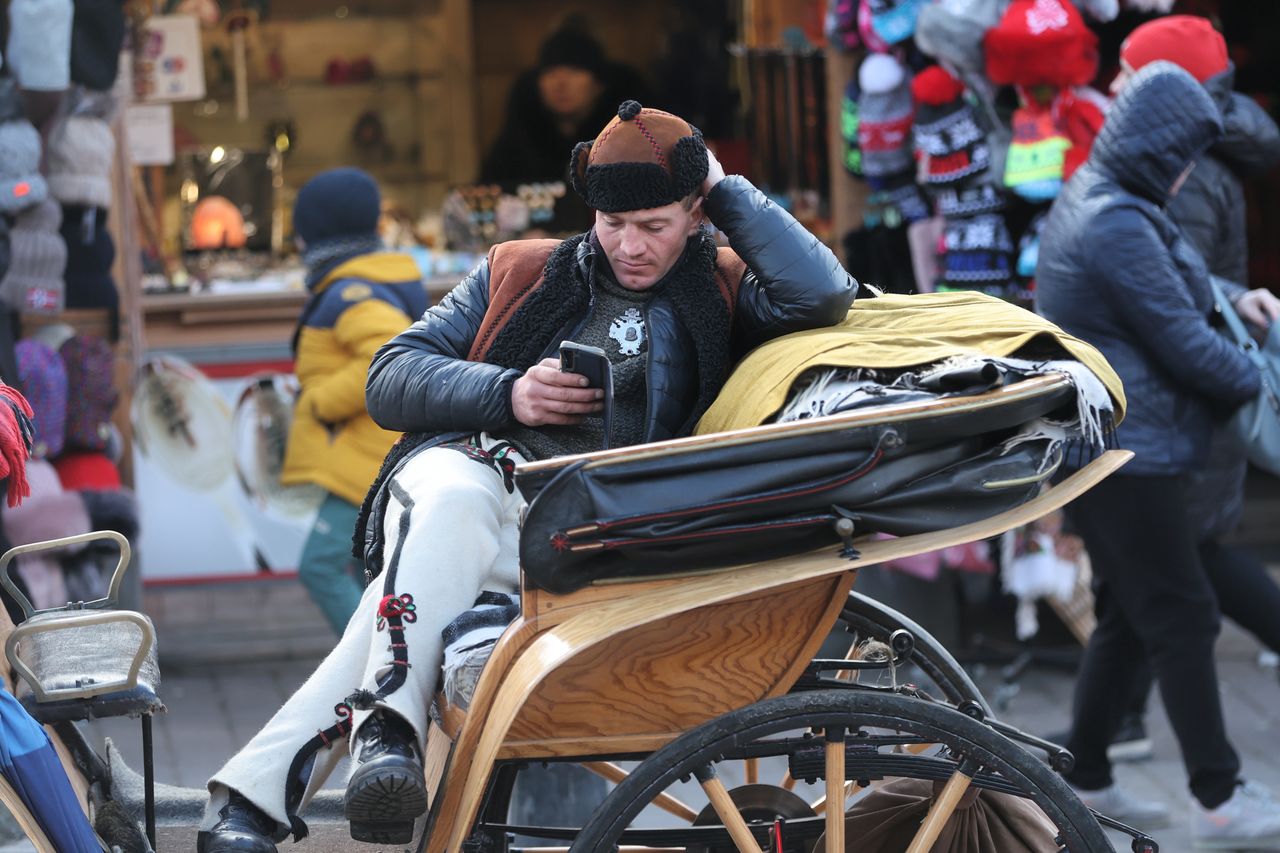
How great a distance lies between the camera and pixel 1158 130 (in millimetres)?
4180

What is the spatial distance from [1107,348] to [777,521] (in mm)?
1989

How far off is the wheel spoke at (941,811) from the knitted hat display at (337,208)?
115 inches

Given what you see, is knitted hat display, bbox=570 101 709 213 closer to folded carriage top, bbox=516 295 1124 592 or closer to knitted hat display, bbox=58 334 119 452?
folded carriage top, bbox=516 295 1124 592

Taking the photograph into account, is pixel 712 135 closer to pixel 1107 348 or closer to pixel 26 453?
pixel 1107 348

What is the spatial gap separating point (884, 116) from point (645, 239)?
3183 mm

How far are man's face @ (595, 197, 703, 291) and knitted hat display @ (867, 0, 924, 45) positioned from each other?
307 cm

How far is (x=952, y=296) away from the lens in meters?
3.10

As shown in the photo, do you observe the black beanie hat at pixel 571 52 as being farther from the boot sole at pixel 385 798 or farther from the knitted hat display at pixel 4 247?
the boot sole at pixel 385 798

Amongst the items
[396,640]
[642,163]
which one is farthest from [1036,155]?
[396,640]

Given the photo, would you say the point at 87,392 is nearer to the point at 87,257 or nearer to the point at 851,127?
the point at 87,257

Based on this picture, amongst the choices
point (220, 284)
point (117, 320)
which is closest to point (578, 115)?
point (220, 284)

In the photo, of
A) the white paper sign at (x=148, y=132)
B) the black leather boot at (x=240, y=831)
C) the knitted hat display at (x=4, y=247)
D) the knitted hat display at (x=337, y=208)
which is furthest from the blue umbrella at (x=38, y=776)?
the white paper sign at (x=148, y=132)

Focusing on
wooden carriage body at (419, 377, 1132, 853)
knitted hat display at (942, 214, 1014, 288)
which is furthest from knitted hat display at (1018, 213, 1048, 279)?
wooden carriage body at (419, 377, 1132, 853)

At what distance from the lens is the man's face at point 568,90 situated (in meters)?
8.59
